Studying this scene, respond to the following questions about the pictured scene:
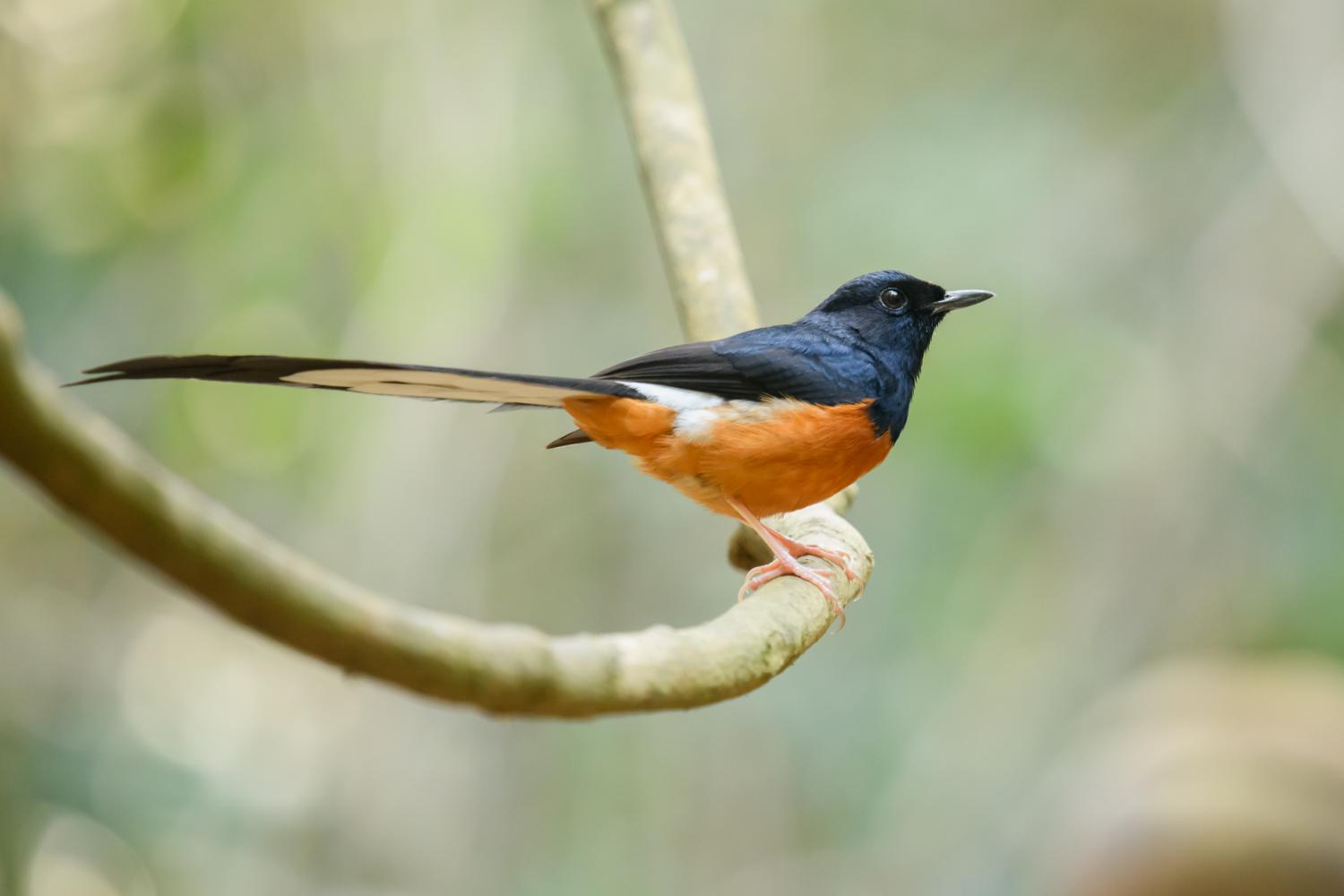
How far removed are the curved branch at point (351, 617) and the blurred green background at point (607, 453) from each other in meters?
4.17

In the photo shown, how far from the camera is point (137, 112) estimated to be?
584cm

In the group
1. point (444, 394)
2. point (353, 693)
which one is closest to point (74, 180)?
point (353, 693)

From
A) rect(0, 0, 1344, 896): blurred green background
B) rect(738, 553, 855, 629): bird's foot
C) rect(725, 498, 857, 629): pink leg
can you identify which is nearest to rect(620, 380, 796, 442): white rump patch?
rect(725, 498, 857, 629): pink leg

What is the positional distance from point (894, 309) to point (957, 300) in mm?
168

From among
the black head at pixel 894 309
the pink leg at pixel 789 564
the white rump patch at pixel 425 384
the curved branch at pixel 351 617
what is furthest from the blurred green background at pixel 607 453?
the curved branch at pixel 351 617

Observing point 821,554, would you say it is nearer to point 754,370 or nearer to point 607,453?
point 754,370

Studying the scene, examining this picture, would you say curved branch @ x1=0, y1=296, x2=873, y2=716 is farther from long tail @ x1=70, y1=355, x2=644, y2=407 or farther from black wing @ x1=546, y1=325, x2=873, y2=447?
black wing @ x1=546, y1=325, x2=873, y2=447

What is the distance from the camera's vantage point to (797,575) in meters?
2.52

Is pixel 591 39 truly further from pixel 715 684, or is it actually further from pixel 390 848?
pixel 715 684

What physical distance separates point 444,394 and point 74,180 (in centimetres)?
457

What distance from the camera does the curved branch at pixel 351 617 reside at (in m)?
1.05

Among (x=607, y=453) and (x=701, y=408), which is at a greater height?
(x=607, y=453)

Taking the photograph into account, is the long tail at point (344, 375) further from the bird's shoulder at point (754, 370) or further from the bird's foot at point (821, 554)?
the bird's foot at point (821, 554)

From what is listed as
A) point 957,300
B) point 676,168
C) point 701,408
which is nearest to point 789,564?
point 701,408
